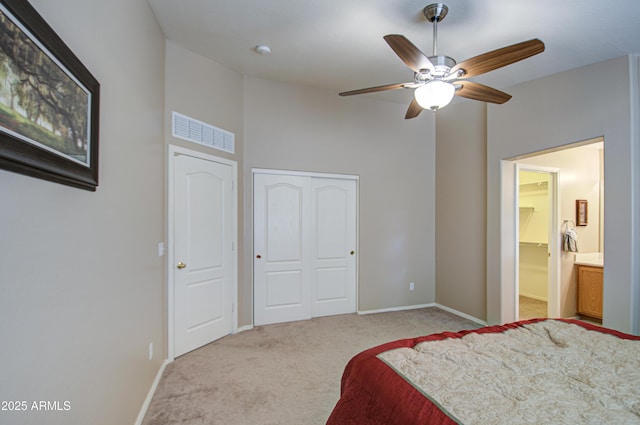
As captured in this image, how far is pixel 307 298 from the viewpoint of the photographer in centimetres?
414

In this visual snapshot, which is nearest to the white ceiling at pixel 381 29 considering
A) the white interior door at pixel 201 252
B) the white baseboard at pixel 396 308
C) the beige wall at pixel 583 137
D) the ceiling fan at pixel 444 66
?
the beige wall at pixel 583 137

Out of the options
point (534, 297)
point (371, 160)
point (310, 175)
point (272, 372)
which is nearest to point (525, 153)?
point (371, 160)

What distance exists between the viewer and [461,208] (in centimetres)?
443

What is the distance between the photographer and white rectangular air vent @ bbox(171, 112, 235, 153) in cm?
296

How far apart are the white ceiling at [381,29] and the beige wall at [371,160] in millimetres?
703

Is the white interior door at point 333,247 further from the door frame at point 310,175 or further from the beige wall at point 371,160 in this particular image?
the beige wall at point 371,160

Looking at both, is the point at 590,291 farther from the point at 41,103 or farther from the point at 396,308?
the point at 41,103

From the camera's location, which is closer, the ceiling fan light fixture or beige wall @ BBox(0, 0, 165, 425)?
beige wall @ BBox(0, 0, 165, 425)

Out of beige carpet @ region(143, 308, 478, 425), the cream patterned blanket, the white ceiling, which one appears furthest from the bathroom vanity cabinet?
the cream patterned blanket

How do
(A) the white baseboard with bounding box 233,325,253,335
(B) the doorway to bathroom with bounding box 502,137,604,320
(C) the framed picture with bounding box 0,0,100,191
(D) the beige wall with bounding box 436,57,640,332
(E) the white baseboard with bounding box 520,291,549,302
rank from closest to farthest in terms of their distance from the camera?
(C) the framed picture with bounding box 0,0,100,191 < (D) the beige wall with bounding box 436,57,640,332 < (A) the white baseboard with bounding box 233,325,253,335 < (B) the doorway to bathroom with bounding box 502,137,604,320 < (E) the white baseboard with bounding box 520,291,549,302

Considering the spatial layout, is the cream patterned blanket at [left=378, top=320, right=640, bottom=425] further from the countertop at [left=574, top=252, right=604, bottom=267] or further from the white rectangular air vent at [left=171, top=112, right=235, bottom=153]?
the countertop at [left=574, top=252, right=604, bottom=267]

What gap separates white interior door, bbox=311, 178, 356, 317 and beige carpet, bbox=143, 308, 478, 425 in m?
0.30

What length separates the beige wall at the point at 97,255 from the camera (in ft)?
3.01

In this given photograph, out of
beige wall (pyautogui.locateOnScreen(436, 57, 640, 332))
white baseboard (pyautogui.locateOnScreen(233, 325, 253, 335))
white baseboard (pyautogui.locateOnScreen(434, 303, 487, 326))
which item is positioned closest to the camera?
beige wall (pyautogui.locateOnScreen(436, 57, 640, 332))
